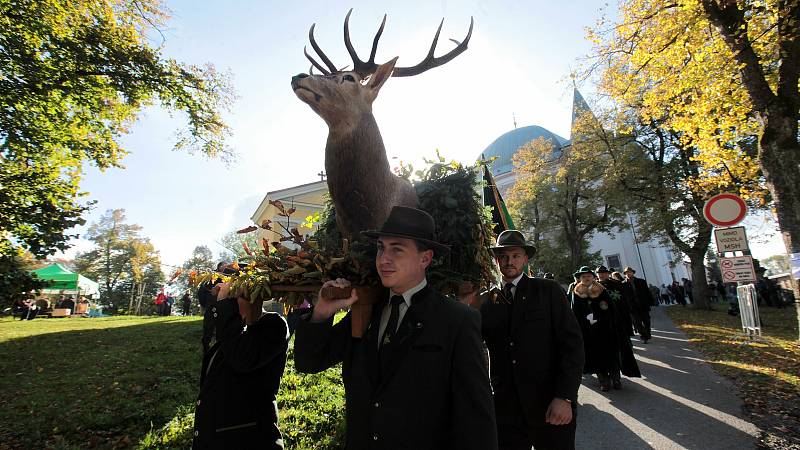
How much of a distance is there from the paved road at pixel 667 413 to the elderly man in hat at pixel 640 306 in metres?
2.76

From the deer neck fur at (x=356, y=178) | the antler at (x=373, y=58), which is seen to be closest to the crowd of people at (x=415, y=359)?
the deer neck fur at (x=356, y=178)

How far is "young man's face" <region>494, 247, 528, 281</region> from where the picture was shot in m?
3.34

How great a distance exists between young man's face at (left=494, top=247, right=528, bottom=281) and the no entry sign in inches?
280

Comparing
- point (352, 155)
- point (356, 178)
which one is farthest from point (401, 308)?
point (352, 155)

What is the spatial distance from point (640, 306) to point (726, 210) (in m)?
4.40

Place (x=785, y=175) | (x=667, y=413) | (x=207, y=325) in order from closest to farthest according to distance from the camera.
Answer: (x=207, y=325), (x=667, y=413), (x=785, y=175)

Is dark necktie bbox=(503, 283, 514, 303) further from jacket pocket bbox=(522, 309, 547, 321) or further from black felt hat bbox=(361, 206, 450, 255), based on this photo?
black felt hat bbox=(361, 206, 450, 255)

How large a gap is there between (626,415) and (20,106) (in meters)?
13.3

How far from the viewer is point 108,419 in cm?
509

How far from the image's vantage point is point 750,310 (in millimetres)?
10367

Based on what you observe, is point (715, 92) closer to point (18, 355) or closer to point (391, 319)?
point (391, 319)

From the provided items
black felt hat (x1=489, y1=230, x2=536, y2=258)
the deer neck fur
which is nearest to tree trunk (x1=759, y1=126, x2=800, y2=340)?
black felt hat (x1=489, y1=230, x2=536, y2=258)

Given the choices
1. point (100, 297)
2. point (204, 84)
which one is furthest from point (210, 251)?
point (204, 84)

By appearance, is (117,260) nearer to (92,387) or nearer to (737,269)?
(92,387)
